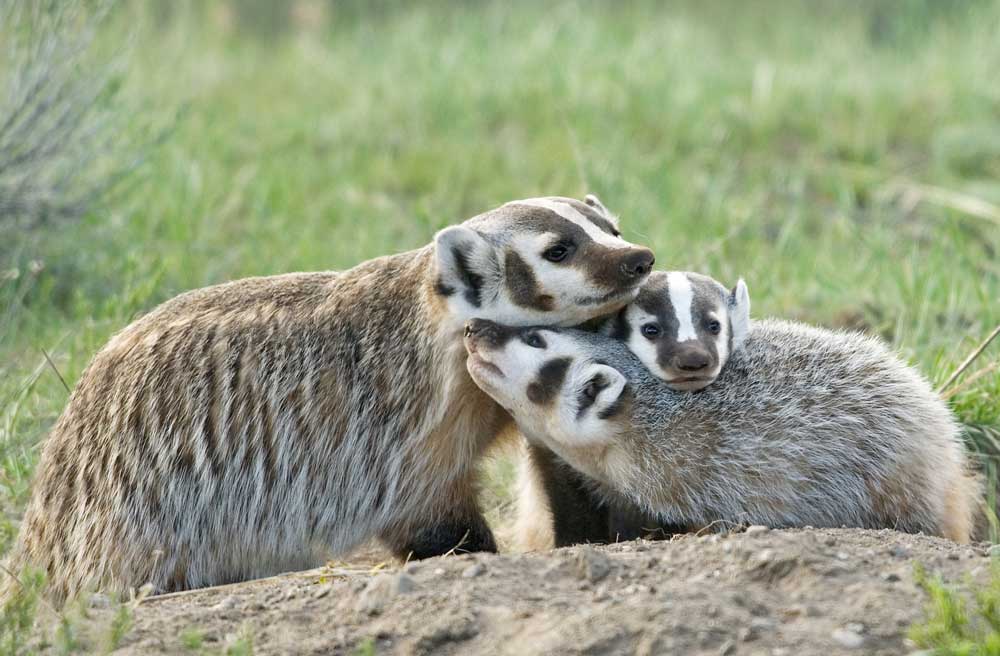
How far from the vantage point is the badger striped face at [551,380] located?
324 cm

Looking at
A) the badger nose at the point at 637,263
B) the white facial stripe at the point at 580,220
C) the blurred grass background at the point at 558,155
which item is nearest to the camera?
the badger nose at the point at 637,263

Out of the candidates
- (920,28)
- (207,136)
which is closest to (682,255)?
(207,136)

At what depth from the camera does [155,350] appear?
3.53m

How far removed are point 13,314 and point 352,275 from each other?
5.56 ft

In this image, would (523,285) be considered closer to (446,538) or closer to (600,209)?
(600,209)

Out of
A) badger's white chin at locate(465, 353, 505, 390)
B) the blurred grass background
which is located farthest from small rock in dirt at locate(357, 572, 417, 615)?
the blurred grass background

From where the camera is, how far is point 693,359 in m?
3.19

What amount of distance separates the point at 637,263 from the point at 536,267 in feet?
0.85

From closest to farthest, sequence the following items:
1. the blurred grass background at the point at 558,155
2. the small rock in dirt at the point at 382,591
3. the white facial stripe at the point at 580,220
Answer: the small rock in dirt at the point at 382,591, the white facial stripe at the point at 580,220, the blurred grass background at the point at 558,155

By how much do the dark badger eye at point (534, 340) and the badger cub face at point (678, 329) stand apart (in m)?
0.22

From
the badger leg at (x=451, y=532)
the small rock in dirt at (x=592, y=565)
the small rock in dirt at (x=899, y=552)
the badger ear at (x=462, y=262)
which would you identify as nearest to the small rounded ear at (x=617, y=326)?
the badger ear at (x=462, y=262)

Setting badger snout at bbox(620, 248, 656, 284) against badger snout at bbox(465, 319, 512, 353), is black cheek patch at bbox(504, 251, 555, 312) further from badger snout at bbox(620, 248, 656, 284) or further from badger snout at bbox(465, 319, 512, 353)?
badger snout at bbox(620, 248, 656, 284)

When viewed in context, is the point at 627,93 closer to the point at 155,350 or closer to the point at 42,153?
the point at 42,153

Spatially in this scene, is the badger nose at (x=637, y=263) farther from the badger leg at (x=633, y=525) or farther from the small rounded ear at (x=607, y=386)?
the badger leg at (x=633, y=525)
